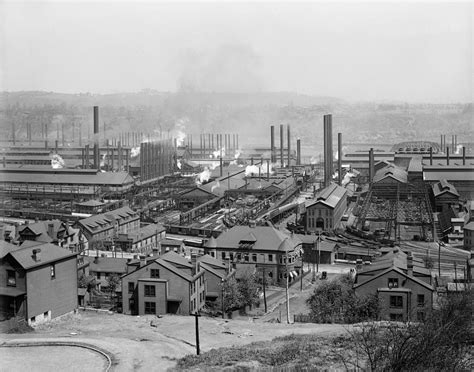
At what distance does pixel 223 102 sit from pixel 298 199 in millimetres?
123259

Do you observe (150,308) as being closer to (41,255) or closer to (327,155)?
(41,255)

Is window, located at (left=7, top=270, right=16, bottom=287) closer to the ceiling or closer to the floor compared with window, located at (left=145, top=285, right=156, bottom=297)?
closer to the ceiling

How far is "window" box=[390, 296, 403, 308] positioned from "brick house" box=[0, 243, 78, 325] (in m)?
10.4

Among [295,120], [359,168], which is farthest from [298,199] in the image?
[295,120]

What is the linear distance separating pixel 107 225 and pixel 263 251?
11.2 metres

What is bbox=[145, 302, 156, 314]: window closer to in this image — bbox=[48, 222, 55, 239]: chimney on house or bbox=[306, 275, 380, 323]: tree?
bbox=[306, 275, 380, 323]: tree

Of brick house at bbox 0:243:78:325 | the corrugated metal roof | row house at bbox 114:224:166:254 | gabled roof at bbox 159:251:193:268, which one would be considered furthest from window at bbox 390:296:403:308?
the corrugated metal roof

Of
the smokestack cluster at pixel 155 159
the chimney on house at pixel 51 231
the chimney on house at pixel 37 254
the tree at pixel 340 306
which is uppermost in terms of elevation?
the smokestack cluster at pixel 155 159

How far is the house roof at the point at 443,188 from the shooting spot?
146 ft

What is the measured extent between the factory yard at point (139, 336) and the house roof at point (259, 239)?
7032 mm

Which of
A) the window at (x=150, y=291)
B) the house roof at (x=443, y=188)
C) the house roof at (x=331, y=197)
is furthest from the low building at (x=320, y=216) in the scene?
the window at (x=150, y=291)

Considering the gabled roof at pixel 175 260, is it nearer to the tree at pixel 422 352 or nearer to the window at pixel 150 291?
the window at pixel 150 291

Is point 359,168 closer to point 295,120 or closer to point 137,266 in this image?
point 137,266

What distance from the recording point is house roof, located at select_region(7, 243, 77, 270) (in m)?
19.1
